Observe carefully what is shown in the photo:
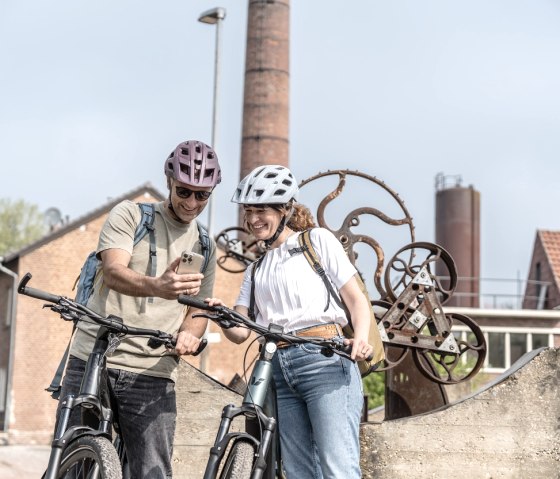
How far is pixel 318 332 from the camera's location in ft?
15.1

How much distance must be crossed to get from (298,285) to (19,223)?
2313 inches

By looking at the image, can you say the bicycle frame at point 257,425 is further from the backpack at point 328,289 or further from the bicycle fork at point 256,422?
the backpack at point 328,289

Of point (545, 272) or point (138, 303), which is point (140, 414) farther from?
point (545, 272)

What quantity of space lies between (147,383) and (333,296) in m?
0.88

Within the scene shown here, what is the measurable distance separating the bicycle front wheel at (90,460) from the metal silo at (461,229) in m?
42.2

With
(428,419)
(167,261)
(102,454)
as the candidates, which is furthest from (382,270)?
(102,454)

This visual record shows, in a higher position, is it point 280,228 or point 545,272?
point 545,272

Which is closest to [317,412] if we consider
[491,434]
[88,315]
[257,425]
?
[257,425]

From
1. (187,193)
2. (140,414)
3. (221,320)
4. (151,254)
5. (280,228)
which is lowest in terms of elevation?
(140,414)

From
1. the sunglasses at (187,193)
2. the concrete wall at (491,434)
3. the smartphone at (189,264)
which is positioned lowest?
the concrete wall at (491,434)

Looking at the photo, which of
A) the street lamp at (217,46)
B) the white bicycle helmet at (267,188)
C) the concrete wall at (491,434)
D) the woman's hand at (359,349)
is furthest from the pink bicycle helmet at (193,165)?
the street lamp at (217,46)

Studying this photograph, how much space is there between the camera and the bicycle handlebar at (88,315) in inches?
Answer: 166

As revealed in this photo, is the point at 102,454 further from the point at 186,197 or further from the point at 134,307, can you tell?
the point at 186,197

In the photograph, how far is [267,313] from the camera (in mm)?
4695
